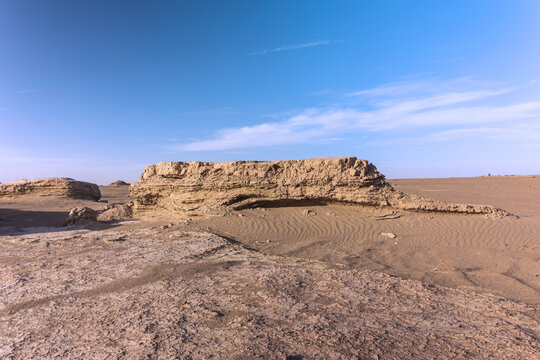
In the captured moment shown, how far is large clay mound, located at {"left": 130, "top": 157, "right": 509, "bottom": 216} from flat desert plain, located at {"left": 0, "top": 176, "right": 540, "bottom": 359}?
1.31 metres

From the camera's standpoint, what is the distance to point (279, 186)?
29.3 ft

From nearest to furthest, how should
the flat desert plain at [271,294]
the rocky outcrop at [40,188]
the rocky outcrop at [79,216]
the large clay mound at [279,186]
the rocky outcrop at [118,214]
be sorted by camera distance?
the flat desert plain at [271,294], the large clay mound at [279,186], the rocky outcrop at [79,216], the rocky outcrop at [118,214], the rocky outcrop at [40,188]

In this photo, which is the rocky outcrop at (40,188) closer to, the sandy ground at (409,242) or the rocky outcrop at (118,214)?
the rocky outcrop at (118,214)

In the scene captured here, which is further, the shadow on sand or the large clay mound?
the shadow on sand

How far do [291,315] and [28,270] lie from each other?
4188 mm

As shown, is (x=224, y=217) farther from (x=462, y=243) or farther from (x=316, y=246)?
(x=462, y=243)

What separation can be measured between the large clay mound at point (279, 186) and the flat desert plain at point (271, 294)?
1.31 m

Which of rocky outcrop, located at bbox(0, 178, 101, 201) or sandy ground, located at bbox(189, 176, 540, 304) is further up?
rocky outcrop, located at bbox(0, 178, 101, 201)

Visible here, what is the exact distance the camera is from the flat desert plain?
2463 millimetres

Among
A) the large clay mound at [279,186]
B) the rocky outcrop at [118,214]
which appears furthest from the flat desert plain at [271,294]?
the rocky outcrop at [118,214]

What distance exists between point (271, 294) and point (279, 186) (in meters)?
5.60

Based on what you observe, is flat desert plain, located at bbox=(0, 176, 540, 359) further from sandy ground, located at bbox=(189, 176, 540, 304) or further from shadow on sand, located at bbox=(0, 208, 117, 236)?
shadow on sand, located at bbox=(0, 208, 117, 236)

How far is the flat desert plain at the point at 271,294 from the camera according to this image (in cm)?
246

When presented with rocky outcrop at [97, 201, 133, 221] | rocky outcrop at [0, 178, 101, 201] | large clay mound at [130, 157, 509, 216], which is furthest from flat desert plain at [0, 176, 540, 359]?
rocky outcrop at [0, 178, 101, 201]
